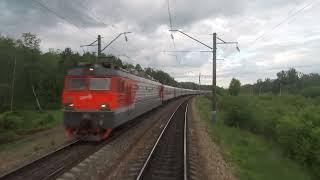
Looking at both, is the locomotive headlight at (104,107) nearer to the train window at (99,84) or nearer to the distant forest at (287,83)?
the train window at (99,84)

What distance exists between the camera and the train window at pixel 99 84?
1884 cm

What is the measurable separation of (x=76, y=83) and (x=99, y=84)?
1.09 metres

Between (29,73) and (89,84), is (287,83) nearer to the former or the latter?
(29,73)

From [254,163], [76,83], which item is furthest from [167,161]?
[76,83]

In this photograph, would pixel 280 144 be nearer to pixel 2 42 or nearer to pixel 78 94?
pixel 78 94

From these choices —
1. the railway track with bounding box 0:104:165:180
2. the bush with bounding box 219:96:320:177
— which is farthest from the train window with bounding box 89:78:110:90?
the bush with bounding box 219:96:320:177

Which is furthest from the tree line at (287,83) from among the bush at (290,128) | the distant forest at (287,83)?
the bush at (290,128)

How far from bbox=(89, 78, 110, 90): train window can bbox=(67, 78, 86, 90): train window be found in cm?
34

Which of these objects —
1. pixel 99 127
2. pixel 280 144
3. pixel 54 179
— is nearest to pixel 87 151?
pixel 99 127

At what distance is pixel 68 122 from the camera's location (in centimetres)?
1842

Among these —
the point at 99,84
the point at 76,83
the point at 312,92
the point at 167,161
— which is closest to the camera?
the point at 167,161

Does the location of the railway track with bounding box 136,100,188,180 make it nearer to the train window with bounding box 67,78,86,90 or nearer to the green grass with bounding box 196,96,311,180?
the green grass with bounding box 196,96,311,180

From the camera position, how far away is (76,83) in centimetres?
1927

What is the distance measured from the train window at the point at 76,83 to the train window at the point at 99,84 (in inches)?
13.4
